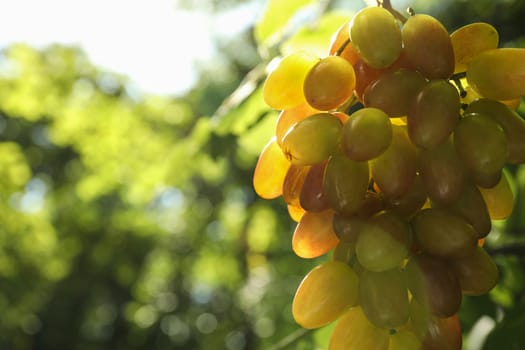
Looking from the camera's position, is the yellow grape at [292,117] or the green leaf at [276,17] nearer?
the yellow grape at [292,117]

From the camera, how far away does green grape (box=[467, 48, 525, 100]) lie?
14.2 inches

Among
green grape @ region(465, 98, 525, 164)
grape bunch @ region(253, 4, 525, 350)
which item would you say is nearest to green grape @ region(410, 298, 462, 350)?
grape bunch @ region(253, 4, 525, 350)

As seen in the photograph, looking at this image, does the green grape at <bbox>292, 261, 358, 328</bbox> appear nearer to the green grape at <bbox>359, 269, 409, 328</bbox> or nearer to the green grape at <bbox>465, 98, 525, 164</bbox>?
the green grape at <bbox>359, 269, 409, 328</bbox>

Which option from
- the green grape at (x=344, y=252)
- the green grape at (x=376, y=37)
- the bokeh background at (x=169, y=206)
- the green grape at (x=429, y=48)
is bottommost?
the bokeh background at (x=169, y=206)

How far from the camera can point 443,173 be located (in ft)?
1.09

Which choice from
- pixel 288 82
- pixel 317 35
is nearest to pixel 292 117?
pixel 288 82

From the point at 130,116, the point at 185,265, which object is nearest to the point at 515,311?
the point at 130,116

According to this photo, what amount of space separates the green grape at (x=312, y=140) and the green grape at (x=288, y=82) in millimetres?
39

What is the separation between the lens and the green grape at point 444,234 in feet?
1.07

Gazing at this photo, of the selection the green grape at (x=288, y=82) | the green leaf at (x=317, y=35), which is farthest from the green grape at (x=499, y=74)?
the green leaf at (x=317, y=35)

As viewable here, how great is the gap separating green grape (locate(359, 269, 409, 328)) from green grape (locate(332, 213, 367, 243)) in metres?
0.02

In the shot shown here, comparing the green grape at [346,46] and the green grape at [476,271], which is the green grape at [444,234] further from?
the green grape at [346,46]

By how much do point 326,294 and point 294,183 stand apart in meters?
0.07

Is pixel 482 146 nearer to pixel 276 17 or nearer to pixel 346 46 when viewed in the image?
pixel 346 46
